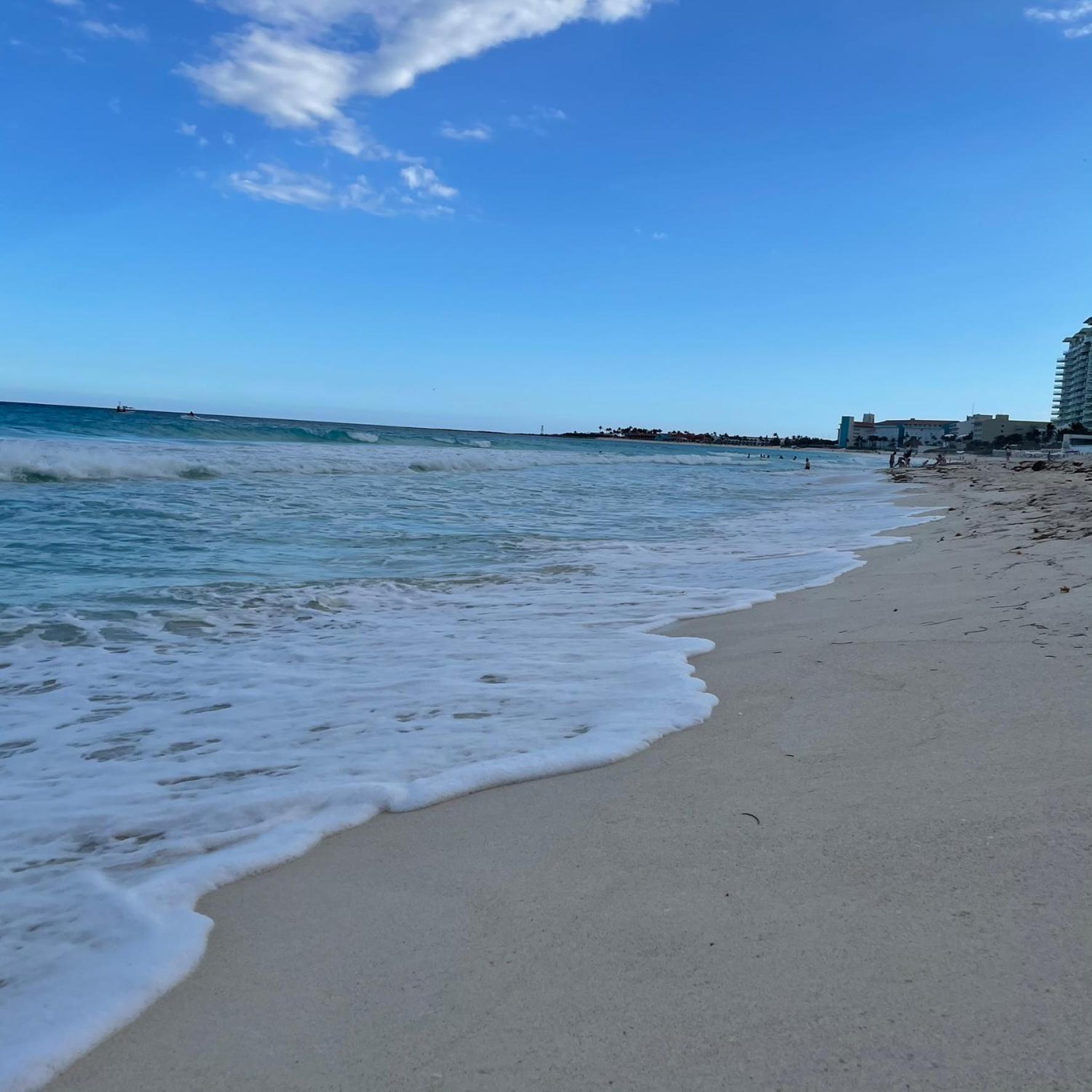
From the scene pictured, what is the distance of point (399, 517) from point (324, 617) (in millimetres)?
5777

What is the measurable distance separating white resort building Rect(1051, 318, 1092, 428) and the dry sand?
9491 centimetres

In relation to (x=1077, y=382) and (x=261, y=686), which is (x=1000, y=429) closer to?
(x=1077, y=382)

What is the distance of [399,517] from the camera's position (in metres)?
10.6

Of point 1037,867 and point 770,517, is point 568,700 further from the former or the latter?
point 770,517

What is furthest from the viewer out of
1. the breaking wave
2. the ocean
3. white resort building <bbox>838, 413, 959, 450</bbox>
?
white resort building <bbox>838, 413, 959, 450</bbox>

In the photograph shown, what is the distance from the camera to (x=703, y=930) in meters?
1.56

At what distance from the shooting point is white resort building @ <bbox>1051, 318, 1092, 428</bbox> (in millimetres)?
88600

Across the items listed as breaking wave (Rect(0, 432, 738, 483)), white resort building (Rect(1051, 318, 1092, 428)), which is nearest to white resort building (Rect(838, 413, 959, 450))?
white resort building (Rect(1051, 318, 1092, 428))

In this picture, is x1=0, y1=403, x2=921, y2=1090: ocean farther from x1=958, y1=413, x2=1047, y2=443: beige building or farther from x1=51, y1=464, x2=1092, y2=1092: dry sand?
x1=958, y1=413, x2=1047, y2=443: beige building

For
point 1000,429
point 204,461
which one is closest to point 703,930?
point 204,461

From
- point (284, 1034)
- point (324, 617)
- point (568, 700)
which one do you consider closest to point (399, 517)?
point (324, 617)

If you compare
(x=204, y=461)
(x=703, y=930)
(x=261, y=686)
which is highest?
(x=204, y=461)

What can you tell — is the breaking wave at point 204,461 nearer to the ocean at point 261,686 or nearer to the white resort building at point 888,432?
the ocean at point 261,686

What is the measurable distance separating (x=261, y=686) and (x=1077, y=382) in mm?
116871
